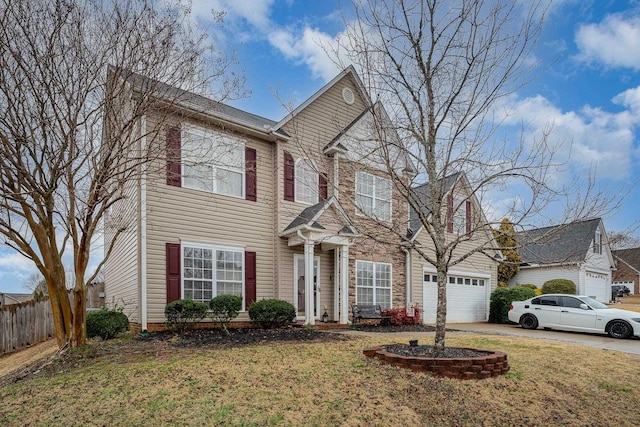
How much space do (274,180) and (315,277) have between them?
3.42m

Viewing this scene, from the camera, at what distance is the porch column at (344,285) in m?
13.3

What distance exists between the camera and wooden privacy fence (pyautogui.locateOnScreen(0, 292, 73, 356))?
12445 mm

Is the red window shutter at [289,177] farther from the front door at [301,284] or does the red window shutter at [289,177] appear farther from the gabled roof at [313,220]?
the front door at [301,284]

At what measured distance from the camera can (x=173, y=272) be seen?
10.9 meters

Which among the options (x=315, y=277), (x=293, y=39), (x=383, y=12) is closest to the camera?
(x=383, y=12)

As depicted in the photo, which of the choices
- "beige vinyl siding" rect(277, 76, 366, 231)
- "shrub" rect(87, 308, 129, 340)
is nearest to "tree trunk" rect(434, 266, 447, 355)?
"beige vinyl siding" rect(277, 76, 366, 231)

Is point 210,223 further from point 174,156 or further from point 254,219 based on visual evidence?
point 174,156

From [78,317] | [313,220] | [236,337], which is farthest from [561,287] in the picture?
[78,317]

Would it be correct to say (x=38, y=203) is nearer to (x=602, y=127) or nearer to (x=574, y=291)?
(x=602, y=127)

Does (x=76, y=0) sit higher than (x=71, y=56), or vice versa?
(x=76, y=0)

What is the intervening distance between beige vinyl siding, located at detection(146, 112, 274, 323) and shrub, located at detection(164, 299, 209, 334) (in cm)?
64

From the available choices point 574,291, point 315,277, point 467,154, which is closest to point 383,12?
point 467,154

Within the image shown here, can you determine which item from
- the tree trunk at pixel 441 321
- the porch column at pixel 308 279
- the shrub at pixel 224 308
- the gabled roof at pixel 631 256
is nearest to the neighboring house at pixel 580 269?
the gabled roof at pixel 631 256

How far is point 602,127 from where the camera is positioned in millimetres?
12594
